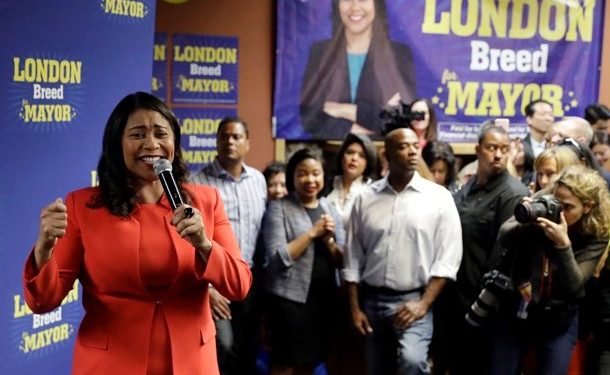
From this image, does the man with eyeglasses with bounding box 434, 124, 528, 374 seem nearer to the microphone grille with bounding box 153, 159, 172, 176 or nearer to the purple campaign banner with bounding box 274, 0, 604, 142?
the purple campaign banner with bounding box 274, 0, 604, 142

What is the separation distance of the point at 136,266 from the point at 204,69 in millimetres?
4314

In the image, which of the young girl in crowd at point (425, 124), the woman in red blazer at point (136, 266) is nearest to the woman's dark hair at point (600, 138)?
→ the young girl in crowd at point (425, 124)

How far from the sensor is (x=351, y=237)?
4828mm

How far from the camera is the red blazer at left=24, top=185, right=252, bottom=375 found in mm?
2520

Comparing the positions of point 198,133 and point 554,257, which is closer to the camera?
point 554,257

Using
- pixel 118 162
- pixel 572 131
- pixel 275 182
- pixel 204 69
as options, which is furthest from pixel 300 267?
pixel 204 69

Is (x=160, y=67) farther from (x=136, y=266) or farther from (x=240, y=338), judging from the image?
(x=136, y=266)

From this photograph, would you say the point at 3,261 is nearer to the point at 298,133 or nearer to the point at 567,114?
the point at 298,133

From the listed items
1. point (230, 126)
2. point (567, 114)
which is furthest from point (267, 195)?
point (567, 114)

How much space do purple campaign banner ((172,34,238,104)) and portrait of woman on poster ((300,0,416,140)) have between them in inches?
23.0

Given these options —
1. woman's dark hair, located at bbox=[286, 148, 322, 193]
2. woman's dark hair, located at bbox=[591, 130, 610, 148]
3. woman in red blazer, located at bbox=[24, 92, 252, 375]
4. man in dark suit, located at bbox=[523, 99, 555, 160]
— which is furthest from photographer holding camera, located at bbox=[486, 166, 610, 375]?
man in dark suit, located at bbox=[523, 99, 555, 160]

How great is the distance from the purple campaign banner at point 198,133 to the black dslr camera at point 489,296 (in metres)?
2.90

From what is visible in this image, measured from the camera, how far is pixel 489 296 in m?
4.28

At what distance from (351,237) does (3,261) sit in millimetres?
1918
